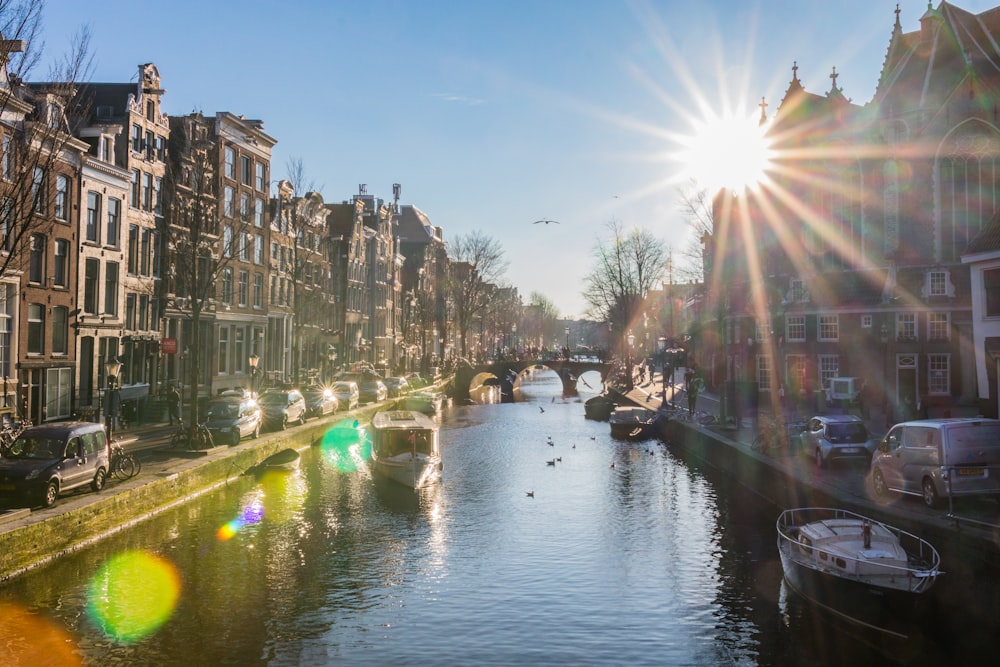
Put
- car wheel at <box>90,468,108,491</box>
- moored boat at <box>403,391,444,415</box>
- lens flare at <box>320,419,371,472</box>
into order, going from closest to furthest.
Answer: car wheel at <box>90,468,108,491</box> → lens flare at <box>320,419,371,472</box> → moored boat at <box>403,391,444,415</box>

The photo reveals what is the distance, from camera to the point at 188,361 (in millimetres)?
53344

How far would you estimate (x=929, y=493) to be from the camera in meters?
20.7

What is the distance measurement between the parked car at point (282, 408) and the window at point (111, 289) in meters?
8.73

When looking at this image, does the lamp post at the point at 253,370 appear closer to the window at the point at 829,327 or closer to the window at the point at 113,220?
the window at the point at 113,220

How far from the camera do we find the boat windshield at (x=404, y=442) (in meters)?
35.0

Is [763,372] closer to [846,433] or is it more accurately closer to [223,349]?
[846,433]

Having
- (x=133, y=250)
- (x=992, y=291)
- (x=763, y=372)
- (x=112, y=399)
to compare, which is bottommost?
(x=112, y=399)

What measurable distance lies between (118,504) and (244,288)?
4003 centimetres

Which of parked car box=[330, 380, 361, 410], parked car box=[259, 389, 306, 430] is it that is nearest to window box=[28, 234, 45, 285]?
parked car box=[259, 389, 306, 430]

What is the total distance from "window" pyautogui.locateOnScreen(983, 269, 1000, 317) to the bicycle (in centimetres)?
3100

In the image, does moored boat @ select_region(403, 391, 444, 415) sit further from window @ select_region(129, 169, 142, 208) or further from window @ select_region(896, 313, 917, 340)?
window @ select_region(896, 313, 917, 340)

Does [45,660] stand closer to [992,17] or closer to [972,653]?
[972,653]

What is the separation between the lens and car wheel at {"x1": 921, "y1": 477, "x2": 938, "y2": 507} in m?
20.5

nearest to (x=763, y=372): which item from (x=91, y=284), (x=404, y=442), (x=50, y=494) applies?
(x=404, y=442)
